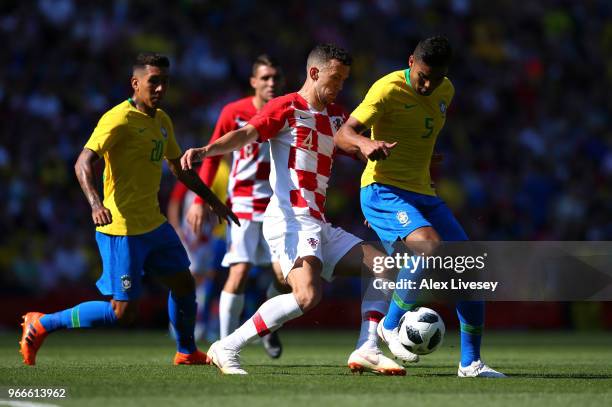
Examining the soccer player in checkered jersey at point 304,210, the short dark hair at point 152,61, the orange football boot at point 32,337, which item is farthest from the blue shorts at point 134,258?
the short dark hair at point 152,61

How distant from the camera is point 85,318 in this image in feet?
26.0

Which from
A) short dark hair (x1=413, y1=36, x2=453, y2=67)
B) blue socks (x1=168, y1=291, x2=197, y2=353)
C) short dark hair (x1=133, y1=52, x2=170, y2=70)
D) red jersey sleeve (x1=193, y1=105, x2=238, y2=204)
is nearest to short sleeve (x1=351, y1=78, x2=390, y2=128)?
short dark hair (x1=413, y1=36, x2=453, y2=67)

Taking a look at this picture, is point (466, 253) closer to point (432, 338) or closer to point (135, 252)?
point (432, 338)

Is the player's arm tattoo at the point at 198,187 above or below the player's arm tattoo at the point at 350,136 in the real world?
below

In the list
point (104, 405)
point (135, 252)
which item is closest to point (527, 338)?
point (135, 252)

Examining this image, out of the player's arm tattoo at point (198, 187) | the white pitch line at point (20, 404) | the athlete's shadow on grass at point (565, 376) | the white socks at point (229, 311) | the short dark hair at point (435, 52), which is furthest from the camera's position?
the white socks at point (229, 311)

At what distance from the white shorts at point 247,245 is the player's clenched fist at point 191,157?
2500mm

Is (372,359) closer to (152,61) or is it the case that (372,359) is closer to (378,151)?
(378,151)

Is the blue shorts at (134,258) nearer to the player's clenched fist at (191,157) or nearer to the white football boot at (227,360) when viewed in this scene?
the white football boot at (227,360)

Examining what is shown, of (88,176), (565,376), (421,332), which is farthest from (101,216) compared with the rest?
(565,376)

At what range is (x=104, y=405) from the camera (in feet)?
18.0

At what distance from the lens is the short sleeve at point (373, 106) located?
23.4ft

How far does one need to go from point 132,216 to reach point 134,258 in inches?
12.4

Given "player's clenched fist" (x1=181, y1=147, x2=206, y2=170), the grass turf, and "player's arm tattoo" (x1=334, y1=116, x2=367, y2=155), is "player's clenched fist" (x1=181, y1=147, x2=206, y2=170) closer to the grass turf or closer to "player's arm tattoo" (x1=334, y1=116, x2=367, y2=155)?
"player's arm tattoo" (x1=334, y1=116, x2=367, y2=155)
